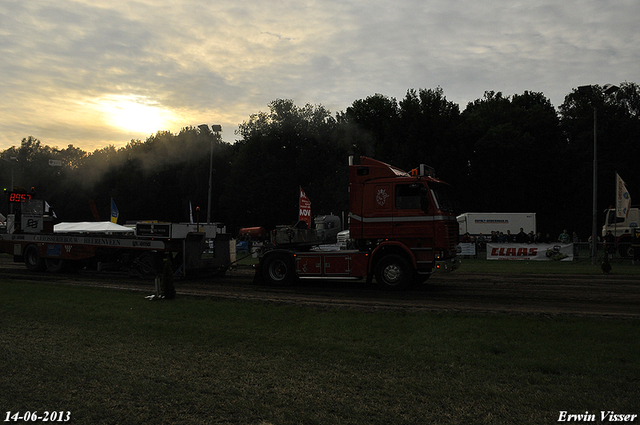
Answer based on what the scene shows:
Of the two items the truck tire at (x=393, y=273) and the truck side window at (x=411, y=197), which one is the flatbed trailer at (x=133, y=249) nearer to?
the truck tire at (x=393, y=273)

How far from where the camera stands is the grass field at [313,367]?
4707 mm

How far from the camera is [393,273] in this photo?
44.6 ft

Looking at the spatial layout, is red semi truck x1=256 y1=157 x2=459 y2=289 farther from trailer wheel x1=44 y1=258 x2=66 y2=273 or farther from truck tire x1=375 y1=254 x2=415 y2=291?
trailer wheel x1=44 y1=258 x2=66 y2=273

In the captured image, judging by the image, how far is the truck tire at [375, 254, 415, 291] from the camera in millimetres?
13391

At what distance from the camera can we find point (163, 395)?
5.09 meters

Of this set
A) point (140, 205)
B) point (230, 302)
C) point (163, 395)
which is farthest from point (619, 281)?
point (140, 205)

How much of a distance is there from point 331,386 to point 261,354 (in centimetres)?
174

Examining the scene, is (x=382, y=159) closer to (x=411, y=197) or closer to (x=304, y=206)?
(x=304, y=206)

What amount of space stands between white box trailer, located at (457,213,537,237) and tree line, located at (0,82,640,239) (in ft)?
20.2

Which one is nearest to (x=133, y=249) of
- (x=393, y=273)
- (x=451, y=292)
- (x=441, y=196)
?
(x=393, y=273)

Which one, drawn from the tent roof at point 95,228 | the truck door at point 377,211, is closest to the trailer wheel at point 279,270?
the truck door at point 377,211

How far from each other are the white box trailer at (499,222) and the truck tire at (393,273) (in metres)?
29.3

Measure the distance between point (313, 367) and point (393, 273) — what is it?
7.74 meters

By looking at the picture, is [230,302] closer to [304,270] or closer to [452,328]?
[304,270]
